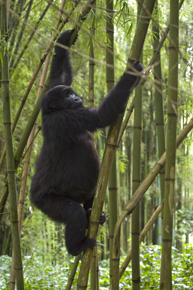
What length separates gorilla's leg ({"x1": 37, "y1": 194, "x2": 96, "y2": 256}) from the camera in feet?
8.27

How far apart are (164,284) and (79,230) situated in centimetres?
68

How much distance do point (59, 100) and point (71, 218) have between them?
0.90m

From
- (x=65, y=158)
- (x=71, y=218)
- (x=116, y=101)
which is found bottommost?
(x=71, y=218)

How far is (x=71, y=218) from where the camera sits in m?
2.60

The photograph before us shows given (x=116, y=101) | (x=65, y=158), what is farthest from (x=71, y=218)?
(x=116, y=101)

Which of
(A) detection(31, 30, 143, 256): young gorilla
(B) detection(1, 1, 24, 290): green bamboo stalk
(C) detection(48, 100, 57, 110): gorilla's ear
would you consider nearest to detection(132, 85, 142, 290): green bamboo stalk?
(A) detection(31, 30, 143, 256): young gorilla

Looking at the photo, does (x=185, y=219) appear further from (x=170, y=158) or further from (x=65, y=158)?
(x=170, y=158)

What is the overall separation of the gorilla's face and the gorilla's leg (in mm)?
668

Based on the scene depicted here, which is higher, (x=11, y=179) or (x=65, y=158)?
(x=65, y=158)

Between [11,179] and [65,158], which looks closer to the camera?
[11,179]

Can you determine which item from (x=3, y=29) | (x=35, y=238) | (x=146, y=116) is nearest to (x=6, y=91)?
(x=3, y=29)

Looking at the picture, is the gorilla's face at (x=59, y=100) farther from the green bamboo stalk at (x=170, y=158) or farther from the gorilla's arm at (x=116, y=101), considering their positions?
the green bamboo stalk at (x=170, y=158)

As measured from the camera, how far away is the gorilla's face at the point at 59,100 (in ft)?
9.52

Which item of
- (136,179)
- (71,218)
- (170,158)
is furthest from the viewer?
(136,179)
